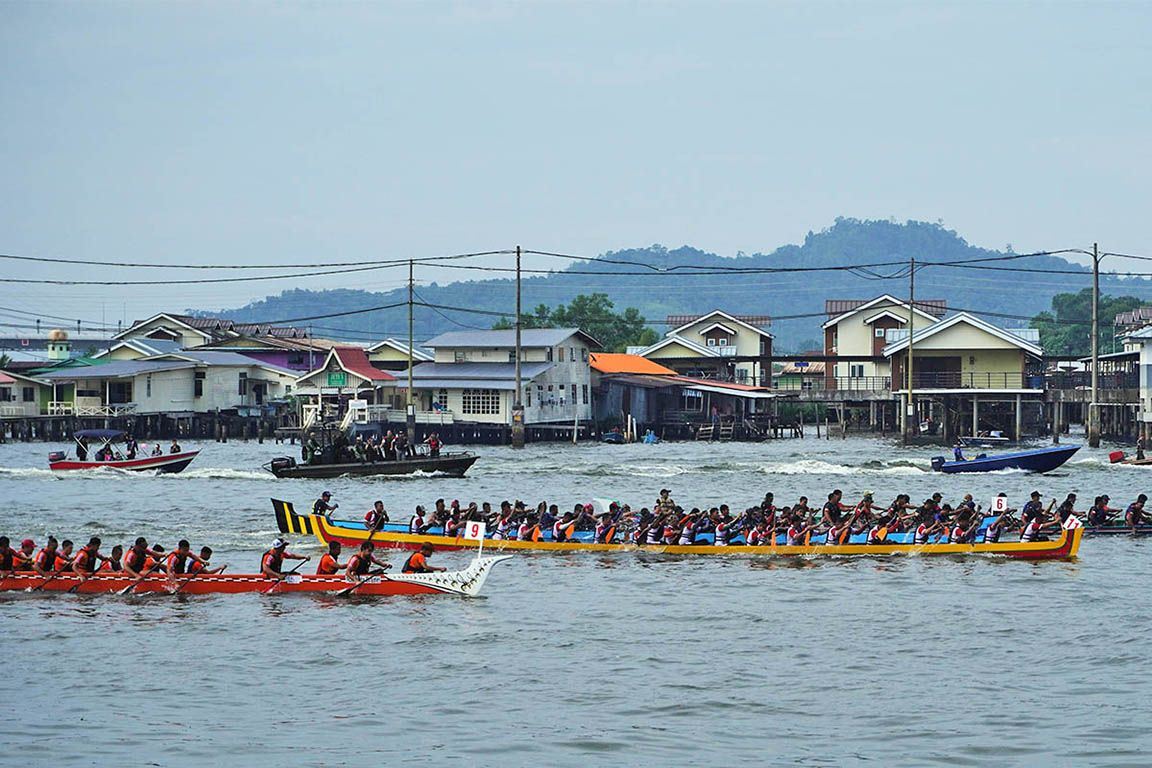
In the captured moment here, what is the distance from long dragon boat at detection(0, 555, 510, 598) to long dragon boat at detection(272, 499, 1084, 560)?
219 inches

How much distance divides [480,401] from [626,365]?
14.5m

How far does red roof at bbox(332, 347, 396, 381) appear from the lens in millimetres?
80438

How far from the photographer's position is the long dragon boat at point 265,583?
27141 millimetres

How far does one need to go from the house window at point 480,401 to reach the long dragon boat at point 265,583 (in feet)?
162

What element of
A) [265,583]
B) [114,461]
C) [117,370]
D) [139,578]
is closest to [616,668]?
[265,583]

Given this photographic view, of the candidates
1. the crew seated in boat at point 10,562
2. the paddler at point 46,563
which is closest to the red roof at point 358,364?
the crew seated in boat at point 10,562

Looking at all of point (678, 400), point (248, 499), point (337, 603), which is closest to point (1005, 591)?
point (337, 603)

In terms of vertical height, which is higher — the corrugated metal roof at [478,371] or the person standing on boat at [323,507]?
the corrugated metal roof at [478,371]

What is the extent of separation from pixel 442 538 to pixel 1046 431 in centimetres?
6485

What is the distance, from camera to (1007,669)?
2217 centimetres

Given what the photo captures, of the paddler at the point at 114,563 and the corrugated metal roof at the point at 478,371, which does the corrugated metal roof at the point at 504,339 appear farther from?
the paddler at the point at 114,563

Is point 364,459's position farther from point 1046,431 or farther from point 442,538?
point 1046,431

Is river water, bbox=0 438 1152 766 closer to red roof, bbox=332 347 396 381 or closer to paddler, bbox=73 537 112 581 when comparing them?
paddler, bbox=73 537 112 581

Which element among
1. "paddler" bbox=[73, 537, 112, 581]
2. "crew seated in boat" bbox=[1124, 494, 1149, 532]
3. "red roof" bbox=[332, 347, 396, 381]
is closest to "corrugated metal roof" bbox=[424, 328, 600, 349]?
"red roof" bbox=[332, 347, 396, 381]
